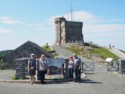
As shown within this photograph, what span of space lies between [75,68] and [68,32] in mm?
85352

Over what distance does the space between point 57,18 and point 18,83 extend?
90832 mm

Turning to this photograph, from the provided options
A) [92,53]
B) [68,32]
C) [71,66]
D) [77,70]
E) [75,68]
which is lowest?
[77,70]

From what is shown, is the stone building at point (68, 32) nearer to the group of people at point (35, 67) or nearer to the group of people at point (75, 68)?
the group of people at point (75, 68)

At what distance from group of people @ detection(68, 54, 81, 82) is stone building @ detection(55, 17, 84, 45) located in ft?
269

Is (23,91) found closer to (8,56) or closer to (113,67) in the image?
(113,67)

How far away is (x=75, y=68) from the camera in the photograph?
81.5ft

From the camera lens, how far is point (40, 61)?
2372 centimetres

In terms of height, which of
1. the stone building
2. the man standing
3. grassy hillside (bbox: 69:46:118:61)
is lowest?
the man standing

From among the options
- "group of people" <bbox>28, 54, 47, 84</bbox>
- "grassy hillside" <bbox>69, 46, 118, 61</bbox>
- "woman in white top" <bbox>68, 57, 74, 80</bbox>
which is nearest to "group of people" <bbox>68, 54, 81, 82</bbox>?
"woman in white top" <bbox>68, 57, 74, 80</bbox>

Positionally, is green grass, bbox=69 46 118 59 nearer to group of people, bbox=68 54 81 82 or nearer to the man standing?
group of people, bbox=68 54 81 82

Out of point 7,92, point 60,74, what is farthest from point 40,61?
point 7,92

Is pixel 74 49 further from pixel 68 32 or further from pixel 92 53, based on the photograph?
pixel 68 32

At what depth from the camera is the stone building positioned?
10919 cm

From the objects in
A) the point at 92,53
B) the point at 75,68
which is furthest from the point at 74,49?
the point at 75,68
